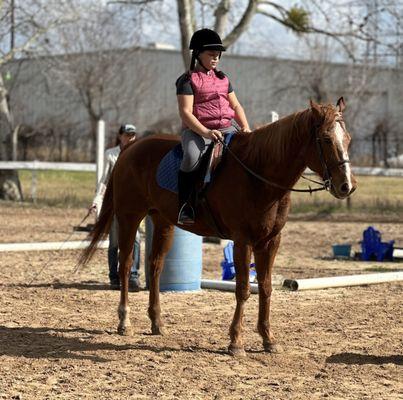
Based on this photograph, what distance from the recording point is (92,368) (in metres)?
6.75

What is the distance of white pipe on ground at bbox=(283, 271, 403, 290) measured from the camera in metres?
10.3

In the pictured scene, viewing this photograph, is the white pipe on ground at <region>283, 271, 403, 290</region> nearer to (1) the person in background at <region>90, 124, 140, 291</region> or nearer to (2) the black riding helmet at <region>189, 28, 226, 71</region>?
(1) the person in background at <region>90, 124, 140, 291</region>

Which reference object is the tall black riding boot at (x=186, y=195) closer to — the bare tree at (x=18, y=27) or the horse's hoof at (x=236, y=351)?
the horse's hoof at (x=236, y=351)

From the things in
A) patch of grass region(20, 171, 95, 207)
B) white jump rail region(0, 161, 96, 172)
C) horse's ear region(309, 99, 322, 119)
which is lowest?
patch of grass region(20, 171, 95, 207)

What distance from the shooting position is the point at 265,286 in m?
7.58

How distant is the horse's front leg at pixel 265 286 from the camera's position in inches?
293

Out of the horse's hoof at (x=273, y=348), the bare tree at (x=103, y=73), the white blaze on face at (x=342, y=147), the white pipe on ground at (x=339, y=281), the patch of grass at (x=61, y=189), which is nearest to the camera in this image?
the white blaze on face at (x=342, y=147)

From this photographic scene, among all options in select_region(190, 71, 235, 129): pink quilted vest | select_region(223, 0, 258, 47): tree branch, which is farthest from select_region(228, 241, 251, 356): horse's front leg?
select_region(223, 0, 258, 47): tree branch

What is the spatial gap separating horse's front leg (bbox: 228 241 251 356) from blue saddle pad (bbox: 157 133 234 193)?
925 mm

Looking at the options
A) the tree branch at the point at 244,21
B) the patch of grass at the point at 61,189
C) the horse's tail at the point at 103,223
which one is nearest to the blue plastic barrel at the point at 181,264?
the horse's tail at the point at 103,223

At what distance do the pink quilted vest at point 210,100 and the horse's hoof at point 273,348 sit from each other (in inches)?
75.2

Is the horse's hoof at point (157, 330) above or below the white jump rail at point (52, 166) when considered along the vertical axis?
below

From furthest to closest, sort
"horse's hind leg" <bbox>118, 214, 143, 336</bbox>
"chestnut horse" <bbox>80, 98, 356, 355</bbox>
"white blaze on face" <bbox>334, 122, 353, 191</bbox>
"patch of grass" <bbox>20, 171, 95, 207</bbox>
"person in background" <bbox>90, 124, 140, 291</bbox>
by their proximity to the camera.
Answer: "patch of grass" <bbox>20, 171, 95, 207</bbox>, "person in background" <bbox>90, 124, 140, 291</bbox>, "horse's hind leg" <bbox>118, 214, 143, 336</bbox>, "chestnut horse" <bbox>80, 98, 356, 355</bbox>, "white blaze on face" <bbox>334, 122, 353, 191</bbox>

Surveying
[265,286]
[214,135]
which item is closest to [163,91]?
[214,135]
